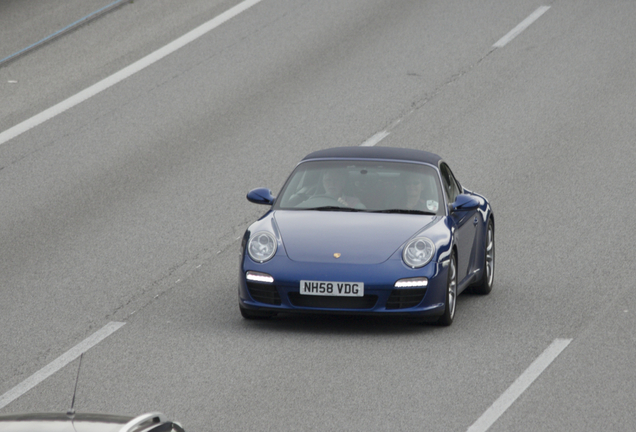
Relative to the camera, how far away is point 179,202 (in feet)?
47.2

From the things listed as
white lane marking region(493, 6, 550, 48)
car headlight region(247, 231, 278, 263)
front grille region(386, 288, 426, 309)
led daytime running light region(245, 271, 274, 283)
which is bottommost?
white lane marking region(493, 6, 550, 48)

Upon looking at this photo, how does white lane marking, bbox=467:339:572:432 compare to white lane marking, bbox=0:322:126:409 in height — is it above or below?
below

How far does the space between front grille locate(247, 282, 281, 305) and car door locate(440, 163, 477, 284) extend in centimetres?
169

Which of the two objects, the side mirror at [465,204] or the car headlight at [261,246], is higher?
the car headlight at [261,246]

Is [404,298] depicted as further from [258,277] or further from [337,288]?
[258,277]

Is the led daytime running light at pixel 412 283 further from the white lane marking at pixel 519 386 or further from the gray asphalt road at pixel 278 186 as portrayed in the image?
the white lane marking at pixel 519 386

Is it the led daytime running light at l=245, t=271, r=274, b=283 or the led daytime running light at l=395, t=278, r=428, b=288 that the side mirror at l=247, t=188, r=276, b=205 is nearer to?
the led daytime running light at l=245, t=271, r=274, b=283

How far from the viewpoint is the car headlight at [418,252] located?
9219 millimetres

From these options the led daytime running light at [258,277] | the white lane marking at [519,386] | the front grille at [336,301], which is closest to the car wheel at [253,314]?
the led daytime running light at [258,277]

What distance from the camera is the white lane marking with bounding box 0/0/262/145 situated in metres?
17.7

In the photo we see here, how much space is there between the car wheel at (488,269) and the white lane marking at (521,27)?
11588 mm

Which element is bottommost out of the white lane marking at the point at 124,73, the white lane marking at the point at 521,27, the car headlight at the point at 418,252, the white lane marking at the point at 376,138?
the white lane marking at the point at 521,27

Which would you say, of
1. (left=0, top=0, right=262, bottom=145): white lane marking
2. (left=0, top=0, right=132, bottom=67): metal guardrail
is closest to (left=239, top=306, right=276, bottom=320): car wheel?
(left=0, top=0, right=262, bottom=145): white lane marking

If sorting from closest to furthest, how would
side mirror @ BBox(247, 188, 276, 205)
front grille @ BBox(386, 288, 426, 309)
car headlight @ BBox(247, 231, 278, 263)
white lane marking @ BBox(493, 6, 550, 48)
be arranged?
front grille @ BBox(386, 288, 426, 309) < car headlight @ BBox(247, 231, 278, 263) < side mirror @ BBox(247, 188, 276, 205) < white lane marking @ BBox(493, 6, 550, 48)
